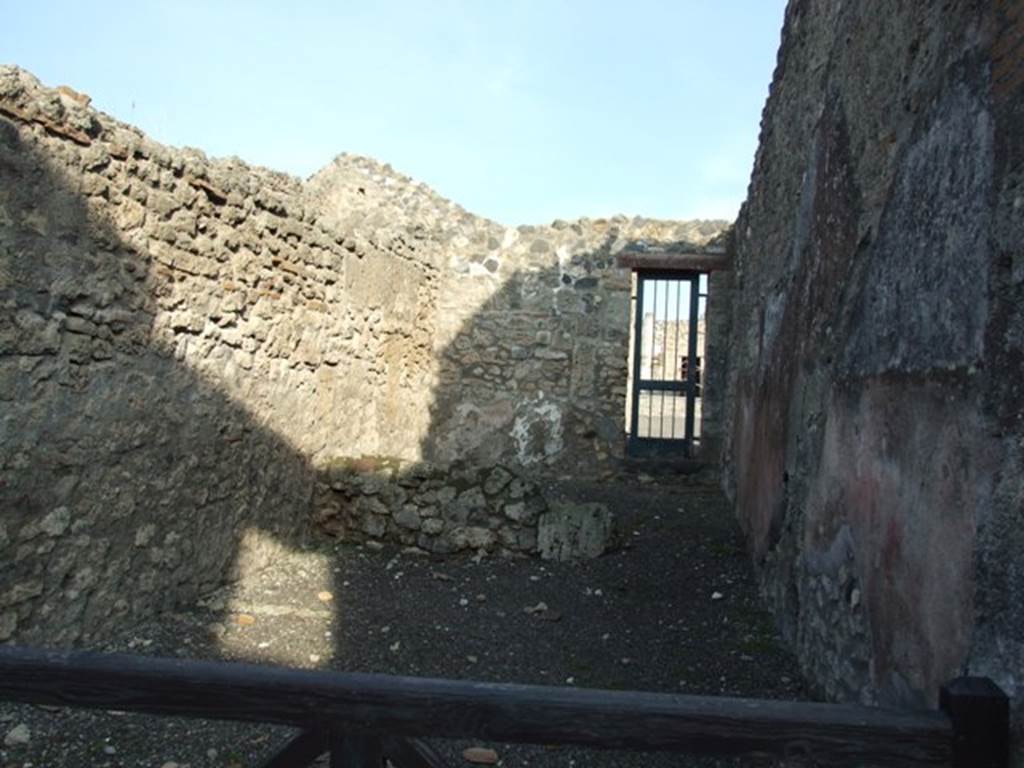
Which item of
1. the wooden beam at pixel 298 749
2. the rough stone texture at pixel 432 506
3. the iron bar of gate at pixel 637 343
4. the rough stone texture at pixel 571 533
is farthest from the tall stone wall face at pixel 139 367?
the iron bar of gate at pixel 637 343

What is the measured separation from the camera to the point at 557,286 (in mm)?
7855

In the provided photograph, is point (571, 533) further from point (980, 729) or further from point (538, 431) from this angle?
point (980, 729)

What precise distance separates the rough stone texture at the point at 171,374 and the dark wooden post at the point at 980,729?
9.67 ft

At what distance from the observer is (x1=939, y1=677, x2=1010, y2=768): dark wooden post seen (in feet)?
3.74

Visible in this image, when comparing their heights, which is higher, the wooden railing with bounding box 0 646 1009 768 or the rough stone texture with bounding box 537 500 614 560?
the wooden railing with bounding box 0 646 1009 768

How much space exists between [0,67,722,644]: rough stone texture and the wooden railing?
169cm

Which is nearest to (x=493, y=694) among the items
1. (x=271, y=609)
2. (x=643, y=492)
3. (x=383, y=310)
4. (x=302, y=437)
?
(x=271, y=609)

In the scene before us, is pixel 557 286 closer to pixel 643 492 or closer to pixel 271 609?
pixel 643 492

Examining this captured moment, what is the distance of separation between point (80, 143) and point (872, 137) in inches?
124

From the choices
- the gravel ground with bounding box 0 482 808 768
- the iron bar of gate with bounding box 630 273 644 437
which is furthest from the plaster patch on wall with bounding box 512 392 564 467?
the gravel ground with bounding box 0 482 808 768

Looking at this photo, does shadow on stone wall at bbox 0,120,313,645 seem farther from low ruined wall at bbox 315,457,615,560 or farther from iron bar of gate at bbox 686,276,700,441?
iron bar of gate at bbox 686,276,700,441

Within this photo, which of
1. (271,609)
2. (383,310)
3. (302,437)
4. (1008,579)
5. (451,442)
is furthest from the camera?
(451,442)

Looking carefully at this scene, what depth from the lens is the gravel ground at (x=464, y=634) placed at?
7.85 feet

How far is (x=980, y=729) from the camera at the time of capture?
114 cm
